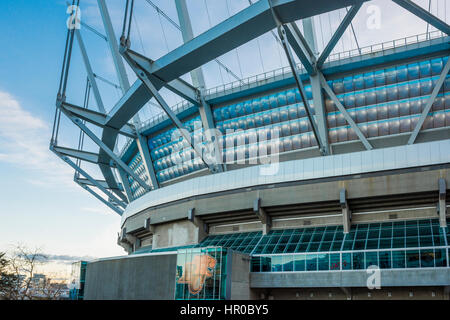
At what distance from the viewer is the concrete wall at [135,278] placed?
87.3 ft

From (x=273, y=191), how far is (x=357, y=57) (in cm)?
1279

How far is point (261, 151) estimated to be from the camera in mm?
41125

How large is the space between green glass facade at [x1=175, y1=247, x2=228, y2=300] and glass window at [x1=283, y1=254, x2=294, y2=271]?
13.5ft

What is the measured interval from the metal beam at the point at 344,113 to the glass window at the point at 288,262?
12.0m

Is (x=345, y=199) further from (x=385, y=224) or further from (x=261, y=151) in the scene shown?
(x=261, y=151)

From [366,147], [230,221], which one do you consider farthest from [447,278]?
[230,221]

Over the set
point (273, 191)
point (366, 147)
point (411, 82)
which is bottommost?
point (273, 191)

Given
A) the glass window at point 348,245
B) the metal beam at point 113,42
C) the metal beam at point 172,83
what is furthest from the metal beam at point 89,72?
the glass window at point 348,245

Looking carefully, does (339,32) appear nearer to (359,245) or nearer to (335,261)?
(359,245)

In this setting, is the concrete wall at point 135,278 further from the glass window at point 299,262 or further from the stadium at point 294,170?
the glass window at point 299,262

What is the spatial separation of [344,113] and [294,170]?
744 centimetres

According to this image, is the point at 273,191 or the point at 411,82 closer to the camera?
the point at 273,191
